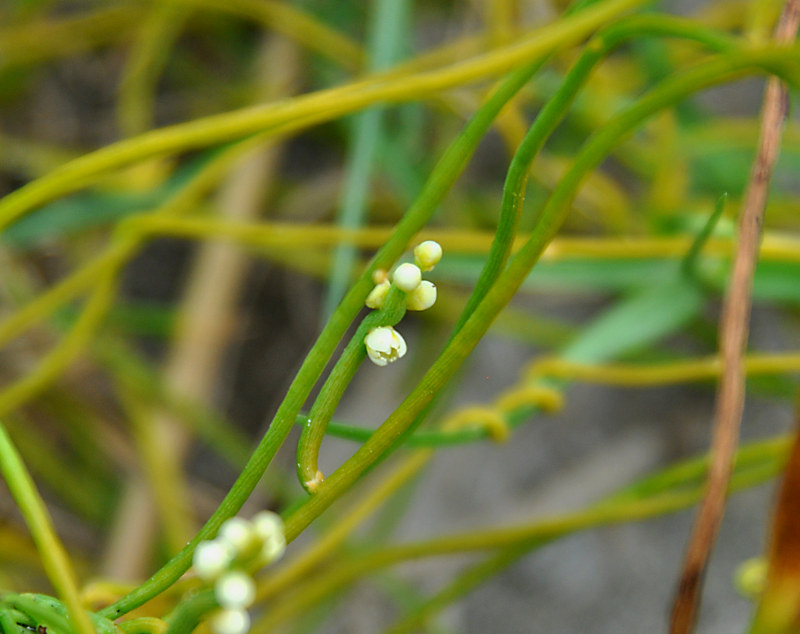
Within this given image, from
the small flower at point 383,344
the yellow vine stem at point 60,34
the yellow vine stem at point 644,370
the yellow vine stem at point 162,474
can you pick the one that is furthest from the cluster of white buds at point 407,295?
the yellow vine stem at point 60,34

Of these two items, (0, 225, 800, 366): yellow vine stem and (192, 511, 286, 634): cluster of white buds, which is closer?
(192, 511, 286, 634): cluster of white buds

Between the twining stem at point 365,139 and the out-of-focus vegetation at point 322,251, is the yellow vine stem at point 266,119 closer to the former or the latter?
the out-of-focus vegetation at point 322,251

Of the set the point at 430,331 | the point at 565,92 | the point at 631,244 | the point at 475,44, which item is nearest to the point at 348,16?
the point at 475,44

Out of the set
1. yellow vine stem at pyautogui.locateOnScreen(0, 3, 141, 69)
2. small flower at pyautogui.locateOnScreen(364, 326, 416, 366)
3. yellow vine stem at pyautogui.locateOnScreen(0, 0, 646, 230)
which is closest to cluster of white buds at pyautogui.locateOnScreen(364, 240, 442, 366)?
small flower at pyautogui.locateOnScreen(364, 326, 416, 366)

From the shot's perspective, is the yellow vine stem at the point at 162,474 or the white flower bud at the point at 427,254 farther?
the yellow vine stem at the point at 162,474

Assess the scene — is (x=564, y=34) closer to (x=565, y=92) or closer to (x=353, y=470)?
(x=565, y=92)

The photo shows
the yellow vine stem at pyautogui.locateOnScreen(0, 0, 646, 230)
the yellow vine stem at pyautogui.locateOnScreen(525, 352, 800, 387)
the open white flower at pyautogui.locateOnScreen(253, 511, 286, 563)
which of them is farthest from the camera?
the yellow vine stem at pyautogui.locateOnScreen(525, 352, 800, 387)

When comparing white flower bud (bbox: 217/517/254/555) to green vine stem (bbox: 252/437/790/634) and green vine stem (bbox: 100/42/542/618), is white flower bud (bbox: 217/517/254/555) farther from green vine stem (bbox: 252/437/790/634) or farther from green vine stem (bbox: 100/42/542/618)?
green vine stem (bbox: 252/437/790/634)
